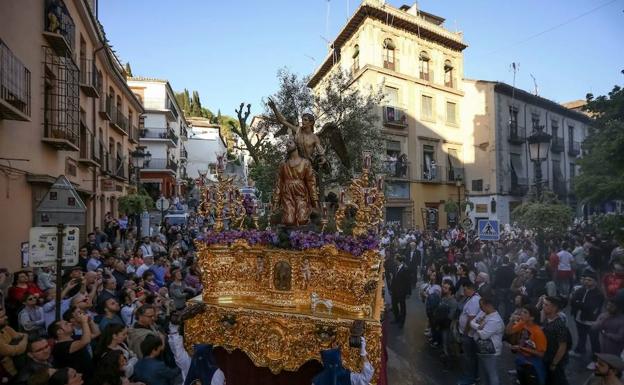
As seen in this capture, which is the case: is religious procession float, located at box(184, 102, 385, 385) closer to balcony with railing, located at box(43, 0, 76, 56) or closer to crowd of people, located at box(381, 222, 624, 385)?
crowd of people, located at box(381, 222, 624, 385)

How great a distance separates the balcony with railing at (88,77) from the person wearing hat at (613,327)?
50.2 ft

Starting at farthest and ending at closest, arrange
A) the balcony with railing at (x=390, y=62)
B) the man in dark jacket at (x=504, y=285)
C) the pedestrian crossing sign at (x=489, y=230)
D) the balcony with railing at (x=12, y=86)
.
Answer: the balcony with railing at (x=390, y=62) < the pedestrian crossing sign at (x=489, y=230) < the man in dark jacket at (x=504, y=285) < the balcony with railing at (x=12, y=86)

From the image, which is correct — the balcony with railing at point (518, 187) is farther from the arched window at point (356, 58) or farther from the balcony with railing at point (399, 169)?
the arched window at point (356, 58)

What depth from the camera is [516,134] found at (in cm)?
3012

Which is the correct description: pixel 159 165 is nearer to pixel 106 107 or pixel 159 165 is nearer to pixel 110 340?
pixel 106 107

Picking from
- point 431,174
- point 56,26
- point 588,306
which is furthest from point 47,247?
point 431,174

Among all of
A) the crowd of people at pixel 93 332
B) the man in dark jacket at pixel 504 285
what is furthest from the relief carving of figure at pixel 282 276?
the man in dark jacket at pixel 504 285

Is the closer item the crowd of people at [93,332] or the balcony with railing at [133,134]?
the crowd of people at [93,332]

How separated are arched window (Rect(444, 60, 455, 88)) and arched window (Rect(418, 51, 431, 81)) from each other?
1850mm

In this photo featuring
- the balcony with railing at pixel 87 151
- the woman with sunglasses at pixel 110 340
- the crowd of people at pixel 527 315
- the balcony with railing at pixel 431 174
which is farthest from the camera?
the balcony with railing at pixel 431 174

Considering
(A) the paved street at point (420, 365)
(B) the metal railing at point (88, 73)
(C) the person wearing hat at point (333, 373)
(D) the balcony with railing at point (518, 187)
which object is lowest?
(A) the paved street at point (420, 365)

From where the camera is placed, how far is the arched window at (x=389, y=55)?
27.0m

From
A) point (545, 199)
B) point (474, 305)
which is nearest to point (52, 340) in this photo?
point (474, 305)

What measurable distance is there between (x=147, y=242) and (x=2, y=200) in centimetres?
379
